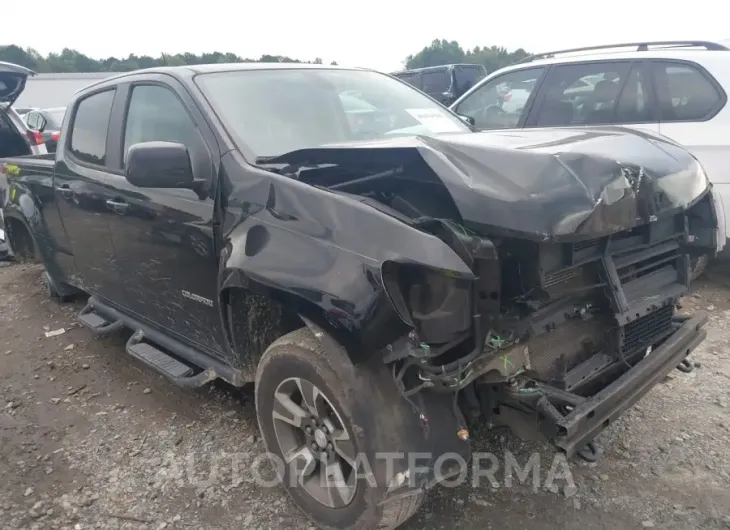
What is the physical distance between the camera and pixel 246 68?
338 centimetres

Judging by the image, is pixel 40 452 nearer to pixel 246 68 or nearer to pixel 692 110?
pixel 246 68

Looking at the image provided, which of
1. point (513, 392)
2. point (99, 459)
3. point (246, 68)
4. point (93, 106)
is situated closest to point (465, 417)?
point (513, 392)

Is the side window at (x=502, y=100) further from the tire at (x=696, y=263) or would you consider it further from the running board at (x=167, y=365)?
the running board at (x=167, y=365)

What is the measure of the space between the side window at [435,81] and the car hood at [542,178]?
1241 cm

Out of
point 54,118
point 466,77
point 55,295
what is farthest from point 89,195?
point 466,77

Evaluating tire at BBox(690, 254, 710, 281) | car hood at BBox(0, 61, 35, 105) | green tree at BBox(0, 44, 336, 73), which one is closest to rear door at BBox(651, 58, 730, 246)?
tire at BBox(690, 254, 710, 281)

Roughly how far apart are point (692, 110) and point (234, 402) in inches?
166

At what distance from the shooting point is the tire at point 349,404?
2.18m

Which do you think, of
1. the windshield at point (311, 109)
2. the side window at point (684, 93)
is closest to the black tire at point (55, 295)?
the windshield at point (311, 109)

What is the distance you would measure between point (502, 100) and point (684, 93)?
1.67 meters

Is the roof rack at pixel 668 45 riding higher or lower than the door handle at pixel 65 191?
higher

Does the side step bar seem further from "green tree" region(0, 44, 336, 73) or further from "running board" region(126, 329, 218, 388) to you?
"green tree" region(0, 44, 336, 73)

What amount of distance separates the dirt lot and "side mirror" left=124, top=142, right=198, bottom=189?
56.1 inches

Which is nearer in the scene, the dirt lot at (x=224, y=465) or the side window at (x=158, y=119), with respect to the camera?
the dirt lot at (x=224, y=465)
